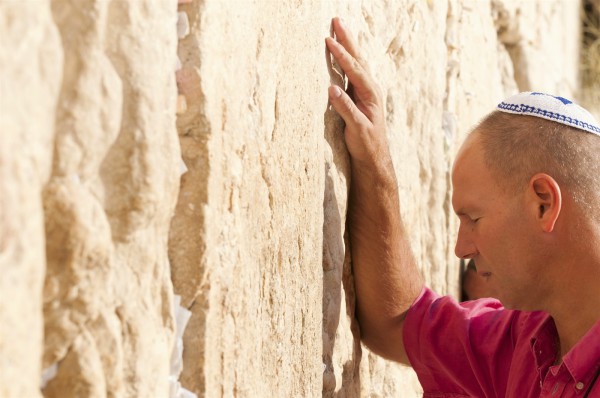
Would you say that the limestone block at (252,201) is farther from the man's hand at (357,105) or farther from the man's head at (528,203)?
the man's head at (528,203)

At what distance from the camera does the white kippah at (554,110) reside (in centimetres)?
Answer: 194

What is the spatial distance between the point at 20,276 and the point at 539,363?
1.43 metres

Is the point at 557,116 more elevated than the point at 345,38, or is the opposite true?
the point at 345,38

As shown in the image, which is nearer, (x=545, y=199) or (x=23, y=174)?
(x=23, y=174)

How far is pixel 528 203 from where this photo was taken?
6.24 ft

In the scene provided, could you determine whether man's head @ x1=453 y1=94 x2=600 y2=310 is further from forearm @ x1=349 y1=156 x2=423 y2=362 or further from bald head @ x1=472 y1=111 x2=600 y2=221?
forearm @ x1=349 y1=156 x2=423 y2=362

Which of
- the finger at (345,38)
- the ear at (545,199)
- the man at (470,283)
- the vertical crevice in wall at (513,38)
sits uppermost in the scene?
the vertical crevice in wall at (513,38)

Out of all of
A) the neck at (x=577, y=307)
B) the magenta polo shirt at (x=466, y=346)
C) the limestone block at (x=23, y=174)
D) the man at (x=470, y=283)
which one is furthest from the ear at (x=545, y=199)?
the limestone block at (x=23, y=174)

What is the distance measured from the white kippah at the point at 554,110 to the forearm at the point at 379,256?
0.32 m

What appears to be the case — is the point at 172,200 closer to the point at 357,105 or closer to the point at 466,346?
the point at 357,105

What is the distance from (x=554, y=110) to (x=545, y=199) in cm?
21

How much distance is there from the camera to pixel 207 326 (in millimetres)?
1266

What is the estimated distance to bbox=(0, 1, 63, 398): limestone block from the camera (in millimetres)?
832

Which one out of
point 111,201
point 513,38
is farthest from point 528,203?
point 513,38
